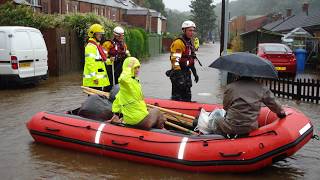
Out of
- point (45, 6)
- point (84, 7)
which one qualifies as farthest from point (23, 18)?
point (84, 7)

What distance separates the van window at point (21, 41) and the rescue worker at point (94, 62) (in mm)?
5823

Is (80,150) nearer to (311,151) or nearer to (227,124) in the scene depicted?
(227,124)

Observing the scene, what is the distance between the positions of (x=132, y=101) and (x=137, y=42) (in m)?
24.2

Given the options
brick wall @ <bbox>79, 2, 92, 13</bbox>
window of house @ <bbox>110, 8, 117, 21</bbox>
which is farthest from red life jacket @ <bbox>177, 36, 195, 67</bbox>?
window of house @ <bbox>110, 8, 117, 21</bbox>

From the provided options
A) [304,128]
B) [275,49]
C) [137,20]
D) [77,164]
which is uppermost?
[137,20]

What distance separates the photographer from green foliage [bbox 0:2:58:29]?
19.6m

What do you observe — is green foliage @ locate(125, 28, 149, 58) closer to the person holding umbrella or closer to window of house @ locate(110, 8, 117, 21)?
the person holding umbrella

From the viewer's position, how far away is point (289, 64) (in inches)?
777

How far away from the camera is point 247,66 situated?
6645mm

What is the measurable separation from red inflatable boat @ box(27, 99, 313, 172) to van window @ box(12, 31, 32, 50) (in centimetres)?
735

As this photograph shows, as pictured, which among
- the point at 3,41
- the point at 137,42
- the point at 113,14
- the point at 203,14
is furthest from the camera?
the point at 203,14

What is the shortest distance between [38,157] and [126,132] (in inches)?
60.4

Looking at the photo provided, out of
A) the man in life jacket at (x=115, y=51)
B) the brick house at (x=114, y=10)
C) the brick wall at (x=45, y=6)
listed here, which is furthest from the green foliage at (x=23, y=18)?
the brick wall at (x=45, y=6)

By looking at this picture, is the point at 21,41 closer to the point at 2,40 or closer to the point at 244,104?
the point at 2,40
